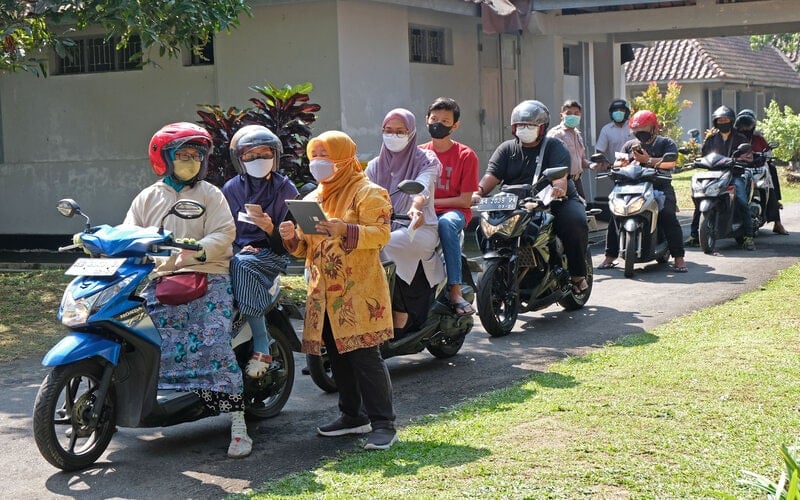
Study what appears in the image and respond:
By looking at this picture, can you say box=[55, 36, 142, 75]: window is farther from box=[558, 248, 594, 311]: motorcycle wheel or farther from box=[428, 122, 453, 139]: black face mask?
box=[428, 122, 453, 139]: black face mask

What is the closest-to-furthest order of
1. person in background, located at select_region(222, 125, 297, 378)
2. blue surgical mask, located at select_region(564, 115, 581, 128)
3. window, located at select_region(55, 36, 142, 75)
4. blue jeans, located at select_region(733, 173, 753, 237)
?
person in background, located at select_region(222, 125, 297, 378)
blue surgical mask, located at select_region(564, 115, 581, 128)
blue jeans, located at select_region(733, 173, 753, 237)
window, located at select_region(55, 36, 142, 75)

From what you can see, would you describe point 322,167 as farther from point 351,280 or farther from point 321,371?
point 321,371

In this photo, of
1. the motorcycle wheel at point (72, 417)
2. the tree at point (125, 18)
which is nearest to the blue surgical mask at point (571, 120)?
the tree at point (125, 18)

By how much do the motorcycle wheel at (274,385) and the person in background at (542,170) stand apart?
3.13m

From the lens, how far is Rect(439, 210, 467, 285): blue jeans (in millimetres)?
7914

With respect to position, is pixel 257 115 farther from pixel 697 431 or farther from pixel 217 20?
pixel 697 431

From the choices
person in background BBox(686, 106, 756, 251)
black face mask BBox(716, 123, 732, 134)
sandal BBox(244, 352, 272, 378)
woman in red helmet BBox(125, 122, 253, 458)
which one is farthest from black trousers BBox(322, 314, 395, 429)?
black face mask BBox(716, 123, 732, 134)

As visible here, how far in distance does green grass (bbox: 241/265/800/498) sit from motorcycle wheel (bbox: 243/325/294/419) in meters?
0.85

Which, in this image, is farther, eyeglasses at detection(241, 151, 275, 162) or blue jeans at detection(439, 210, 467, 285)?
blue jeans at detection(439, 210, 467, 285)

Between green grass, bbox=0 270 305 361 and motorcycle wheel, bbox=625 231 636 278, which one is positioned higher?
motorcycle wheel, bbox=625 231 636 278

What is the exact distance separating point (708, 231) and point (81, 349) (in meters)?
10.4

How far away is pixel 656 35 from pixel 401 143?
14.4m

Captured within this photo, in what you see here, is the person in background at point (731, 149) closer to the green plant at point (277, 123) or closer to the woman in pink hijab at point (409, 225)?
the green plant at point (277, 123)

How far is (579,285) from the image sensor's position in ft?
33.1
